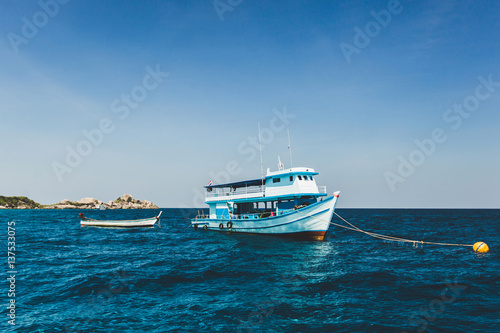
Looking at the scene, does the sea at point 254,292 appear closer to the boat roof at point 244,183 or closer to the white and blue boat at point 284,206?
the white and blue boat at point 284,206

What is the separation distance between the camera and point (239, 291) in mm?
14430

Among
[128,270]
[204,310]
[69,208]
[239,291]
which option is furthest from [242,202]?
[69,208]

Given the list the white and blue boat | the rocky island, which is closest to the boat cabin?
the white and blue boat

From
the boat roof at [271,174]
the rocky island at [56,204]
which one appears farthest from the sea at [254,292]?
the rocky island at [56,204]

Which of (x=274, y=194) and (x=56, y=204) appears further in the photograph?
(x=56, y=204)

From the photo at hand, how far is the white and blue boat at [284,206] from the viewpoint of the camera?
28.2 meters

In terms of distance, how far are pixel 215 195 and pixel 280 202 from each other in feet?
40.8

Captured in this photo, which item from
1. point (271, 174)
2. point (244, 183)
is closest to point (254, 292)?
point (271, 174)

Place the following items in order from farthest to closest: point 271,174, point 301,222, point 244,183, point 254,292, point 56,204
Result: point 56,204
point 244,183
point 271,174
point 301,222
point 254,292

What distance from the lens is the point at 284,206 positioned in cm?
3172

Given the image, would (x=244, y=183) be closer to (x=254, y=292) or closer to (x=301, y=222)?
(x=301, y=222)

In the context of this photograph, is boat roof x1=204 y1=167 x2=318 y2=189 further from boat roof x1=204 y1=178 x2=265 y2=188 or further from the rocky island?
the rocky island

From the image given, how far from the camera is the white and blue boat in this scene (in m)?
28.2

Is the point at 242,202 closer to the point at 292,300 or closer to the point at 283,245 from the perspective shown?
the point at 283,245
